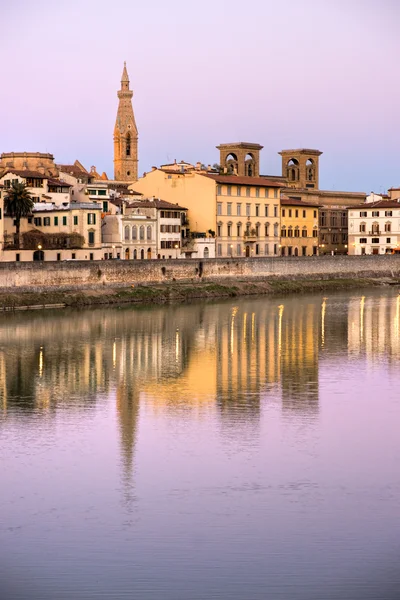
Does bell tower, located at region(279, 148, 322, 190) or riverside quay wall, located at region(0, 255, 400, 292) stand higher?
bell tower, located at region(279, 148, 322, 190)

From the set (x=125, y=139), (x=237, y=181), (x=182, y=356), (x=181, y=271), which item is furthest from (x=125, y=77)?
(x=182, y=356)

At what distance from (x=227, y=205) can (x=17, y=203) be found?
23637 millimetres

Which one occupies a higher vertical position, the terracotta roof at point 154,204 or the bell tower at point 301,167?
the bell tower at point 301,167

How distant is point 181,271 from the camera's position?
72.5 m

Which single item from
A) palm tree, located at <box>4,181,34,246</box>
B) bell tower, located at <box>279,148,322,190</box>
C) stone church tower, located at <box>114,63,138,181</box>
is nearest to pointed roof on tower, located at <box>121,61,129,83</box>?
stone church tower, located at <box>114,63,138,181</box>

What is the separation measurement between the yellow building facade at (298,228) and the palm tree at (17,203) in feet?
106

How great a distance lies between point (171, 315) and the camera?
57.4 metres

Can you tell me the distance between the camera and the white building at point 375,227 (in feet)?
349

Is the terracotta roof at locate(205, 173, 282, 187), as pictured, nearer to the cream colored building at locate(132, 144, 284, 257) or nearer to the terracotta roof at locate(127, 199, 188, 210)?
the cream colored building at locate(132, 144, 284, 257)

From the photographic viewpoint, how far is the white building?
349 feet

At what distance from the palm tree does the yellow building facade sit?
106ft

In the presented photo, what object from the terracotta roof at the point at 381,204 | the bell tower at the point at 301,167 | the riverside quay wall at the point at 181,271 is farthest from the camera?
the bell tower at the point at 301,167

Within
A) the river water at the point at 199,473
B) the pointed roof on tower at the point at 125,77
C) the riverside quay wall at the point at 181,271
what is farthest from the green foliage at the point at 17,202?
the pointed roof on tower at the point at 125,77

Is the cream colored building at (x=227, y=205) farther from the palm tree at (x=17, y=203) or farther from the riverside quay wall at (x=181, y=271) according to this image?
the palm tree at (x=17, y=203)
